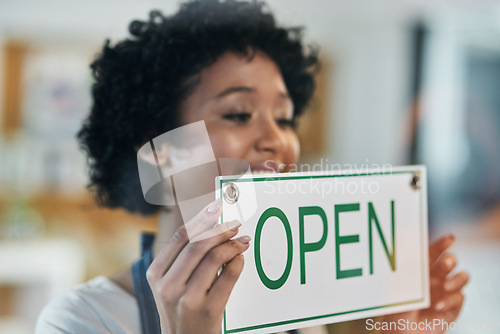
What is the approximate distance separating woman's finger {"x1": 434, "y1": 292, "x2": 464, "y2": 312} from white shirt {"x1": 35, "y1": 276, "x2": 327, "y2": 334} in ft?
0.44

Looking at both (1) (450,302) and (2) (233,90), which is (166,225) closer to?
(2) (233,90)

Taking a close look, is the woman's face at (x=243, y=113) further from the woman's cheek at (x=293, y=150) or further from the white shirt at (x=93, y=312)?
A: the white shirt at (x=93, y=312)

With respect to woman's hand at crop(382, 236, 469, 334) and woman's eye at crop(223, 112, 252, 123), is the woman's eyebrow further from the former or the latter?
woman's hand at crop(382, 236, 469, 334)

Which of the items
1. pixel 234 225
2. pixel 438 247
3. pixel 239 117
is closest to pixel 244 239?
pixel 234 225

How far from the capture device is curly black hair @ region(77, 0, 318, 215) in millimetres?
412


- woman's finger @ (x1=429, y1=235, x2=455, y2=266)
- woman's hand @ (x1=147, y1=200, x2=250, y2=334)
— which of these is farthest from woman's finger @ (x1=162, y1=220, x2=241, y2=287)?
woman's finger @ (x1=429, y1=235, x2=455, y2=266)

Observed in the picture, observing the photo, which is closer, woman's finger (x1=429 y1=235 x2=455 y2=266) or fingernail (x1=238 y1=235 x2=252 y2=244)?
fingernail (x1=238 y1=235 x2=252 y2=244)

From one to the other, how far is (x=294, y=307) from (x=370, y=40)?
1.33 feet

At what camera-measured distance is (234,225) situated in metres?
0.34

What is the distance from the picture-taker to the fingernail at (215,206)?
331 mm

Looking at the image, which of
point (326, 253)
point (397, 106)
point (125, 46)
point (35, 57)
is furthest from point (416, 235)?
point (35, 57)

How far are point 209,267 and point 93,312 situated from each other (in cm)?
17

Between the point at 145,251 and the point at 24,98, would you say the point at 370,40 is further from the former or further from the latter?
the point at 24,98

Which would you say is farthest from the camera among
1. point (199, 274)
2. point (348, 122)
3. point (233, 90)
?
point (348, 122)
